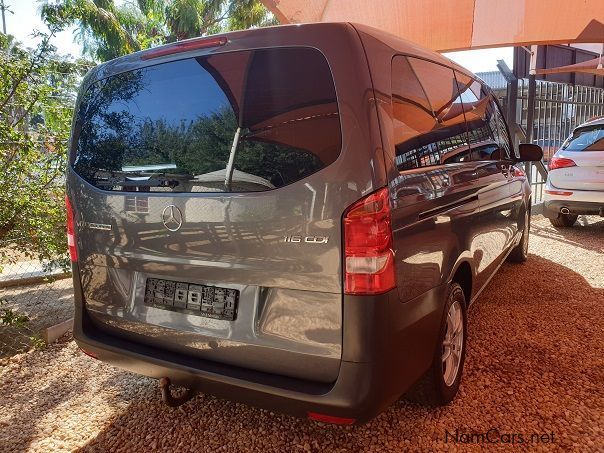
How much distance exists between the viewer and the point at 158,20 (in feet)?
72.5

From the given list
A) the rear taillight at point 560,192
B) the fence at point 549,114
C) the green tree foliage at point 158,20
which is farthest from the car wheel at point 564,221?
the green tree foliage at point 158,20

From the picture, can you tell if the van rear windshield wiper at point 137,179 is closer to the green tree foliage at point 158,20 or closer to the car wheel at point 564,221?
the car wheel at point 564,221

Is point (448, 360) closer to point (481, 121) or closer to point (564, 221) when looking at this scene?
point (481, 121)

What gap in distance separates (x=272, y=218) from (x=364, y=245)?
0.38 m

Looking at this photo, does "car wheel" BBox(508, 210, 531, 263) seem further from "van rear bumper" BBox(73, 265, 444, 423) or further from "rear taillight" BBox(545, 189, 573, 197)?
"van rear bumper" BBox(73, 265, 444, 423)

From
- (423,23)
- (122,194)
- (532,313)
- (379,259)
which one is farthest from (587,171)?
(122,194)

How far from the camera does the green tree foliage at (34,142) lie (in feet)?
12.3

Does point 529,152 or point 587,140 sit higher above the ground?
point 529,152

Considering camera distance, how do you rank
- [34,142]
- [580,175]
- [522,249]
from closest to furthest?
[34,142] → [522,249] → [580,175]

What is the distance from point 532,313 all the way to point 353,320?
2903 millimetres

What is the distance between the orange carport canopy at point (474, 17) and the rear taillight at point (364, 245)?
477 cm

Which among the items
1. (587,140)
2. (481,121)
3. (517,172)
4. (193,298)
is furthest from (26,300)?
(587,140)

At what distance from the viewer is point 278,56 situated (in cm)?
187

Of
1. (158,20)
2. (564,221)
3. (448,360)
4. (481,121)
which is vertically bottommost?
(564,221)
